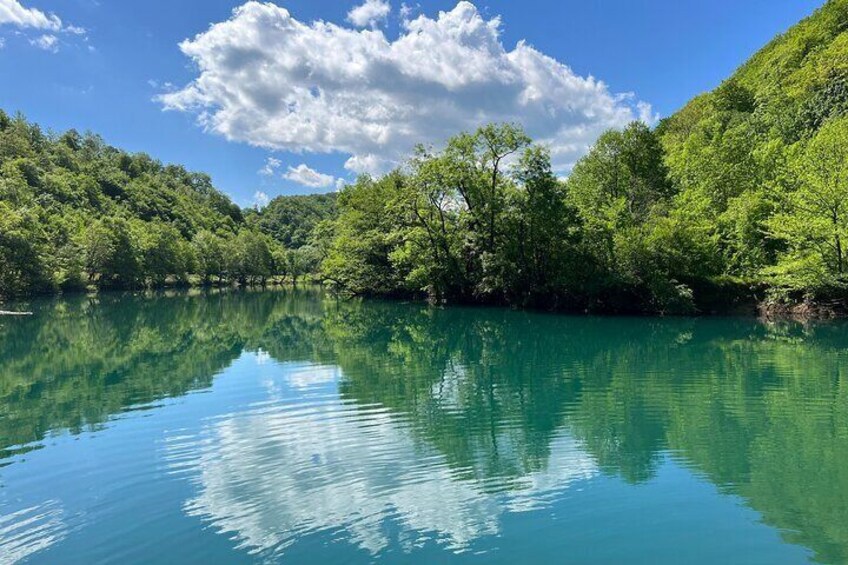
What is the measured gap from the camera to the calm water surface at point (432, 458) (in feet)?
22.0

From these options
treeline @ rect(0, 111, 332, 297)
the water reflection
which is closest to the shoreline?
treeline @ rect(0, 111, 332, 297)

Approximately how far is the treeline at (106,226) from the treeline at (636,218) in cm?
3869

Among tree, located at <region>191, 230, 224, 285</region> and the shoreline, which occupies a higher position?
tree, located at <region>191, 230, 224, 285</region>

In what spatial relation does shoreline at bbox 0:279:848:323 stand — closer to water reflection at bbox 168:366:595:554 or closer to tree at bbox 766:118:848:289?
tree at bbox 766:118:848:289

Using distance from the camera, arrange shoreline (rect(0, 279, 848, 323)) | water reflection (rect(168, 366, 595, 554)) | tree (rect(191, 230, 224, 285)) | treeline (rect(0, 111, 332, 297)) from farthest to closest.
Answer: tree (rect(191, 230, 224, 285))
treeline (rect(0, 111, 332, 297))
shoreline (rect(0, 279, 848, 323))
water reflection (rect(168, 366, 595, 554))

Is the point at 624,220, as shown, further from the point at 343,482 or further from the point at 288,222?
the point at 288,222

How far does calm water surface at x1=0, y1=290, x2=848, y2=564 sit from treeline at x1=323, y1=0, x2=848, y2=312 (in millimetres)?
14250

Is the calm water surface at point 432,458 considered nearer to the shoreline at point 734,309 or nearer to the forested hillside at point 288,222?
the shoreline at point 734,309

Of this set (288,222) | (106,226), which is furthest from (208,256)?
(288,222)

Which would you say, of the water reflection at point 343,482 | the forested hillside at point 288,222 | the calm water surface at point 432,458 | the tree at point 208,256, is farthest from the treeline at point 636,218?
the forested hillside at point 288,222

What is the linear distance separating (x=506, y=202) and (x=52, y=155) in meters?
120

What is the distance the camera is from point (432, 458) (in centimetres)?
973

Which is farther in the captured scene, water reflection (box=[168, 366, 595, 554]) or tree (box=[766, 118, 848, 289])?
tree (box=[766, 118, 848, 289])

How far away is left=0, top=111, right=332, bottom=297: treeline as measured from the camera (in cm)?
6475
